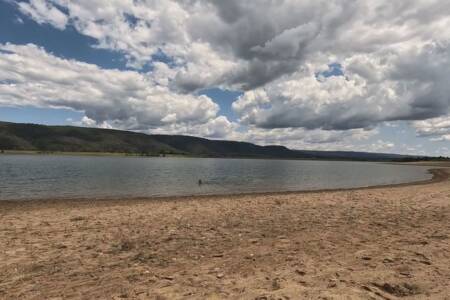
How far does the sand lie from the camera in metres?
7.16

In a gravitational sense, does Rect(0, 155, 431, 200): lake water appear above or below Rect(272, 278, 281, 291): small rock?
below

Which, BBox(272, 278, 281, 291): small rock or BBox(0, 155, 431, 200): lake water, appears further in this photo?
BBox(0, 155, 431, 200): lake water

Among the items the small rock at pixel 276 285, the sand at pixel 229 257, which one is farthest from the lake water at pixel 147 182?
the small rock at pixel 276 285

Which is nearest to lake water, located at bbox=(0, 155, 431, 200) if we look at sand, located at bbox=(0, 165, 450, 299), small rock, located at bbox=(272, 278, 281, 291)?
sand, located at bbox=(0, 165, 450, 299)

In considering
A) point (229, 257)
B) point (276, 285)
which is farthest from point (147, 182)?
point (276, 285)

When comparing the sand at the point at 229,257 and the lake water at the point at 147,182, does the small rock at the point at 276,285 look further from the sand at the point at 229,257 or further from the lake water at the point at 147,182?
the lake water at the point at 147,182

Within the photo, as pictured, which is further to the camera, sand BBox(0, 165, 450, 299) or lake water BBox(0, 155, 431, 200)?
lake water BBox(0, 155, 431, 200)

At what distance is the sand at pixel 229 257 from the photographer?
716 cm

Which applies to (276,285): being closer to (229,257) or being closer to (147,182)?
(229,257)

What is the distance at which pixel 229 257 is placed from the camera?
966 cm

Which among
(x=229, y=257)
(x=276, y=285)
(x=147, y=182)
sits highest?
(x=276, y=285)

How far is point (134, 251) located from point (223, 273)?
12.3 feet

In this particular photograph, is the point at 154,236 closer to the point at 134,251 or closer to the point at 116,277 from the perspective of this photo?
the point at 134,251

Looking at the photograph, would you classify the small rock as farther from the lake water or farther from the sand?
the lake water
